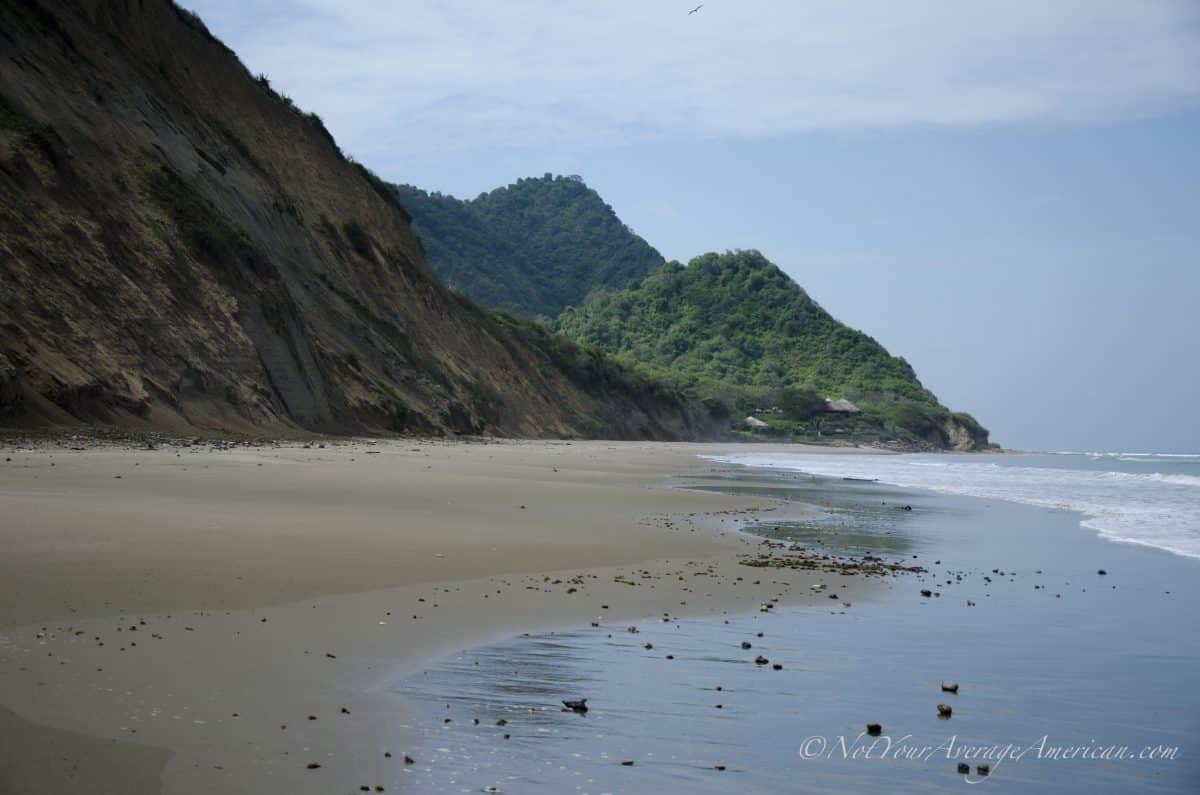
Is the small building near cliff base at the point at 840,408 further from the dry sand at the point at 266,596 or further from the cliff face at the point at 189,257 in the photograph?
the dry sand at the point at 266,596

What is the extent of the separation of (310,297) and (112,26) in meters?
9.93

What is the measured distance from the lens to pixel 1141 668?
6.09 m

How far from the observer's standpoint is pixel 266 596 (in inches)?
268

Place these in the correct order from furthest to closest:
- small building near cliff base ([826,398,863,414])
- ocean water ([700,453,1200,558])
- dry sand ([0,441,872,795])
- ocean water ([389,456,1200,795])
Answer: small building near cliff base ([826,398,863,414]) < ocean water ([700,453,1200,558]) < ocean water ([389,456,1200,795]) < dry sand ([0,441,872,795])

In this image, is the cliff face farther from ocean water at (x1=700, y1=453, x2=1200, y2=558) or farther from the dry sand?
ocean water at (x1=700, y1=453, x2=1200, y2=558)

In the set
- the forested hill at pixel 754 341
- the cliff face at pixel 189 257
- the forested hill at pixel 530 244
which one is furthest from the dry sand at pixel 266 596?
the forested hill at pixel 530 244

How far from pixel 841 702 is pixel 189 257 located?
24.4 meters

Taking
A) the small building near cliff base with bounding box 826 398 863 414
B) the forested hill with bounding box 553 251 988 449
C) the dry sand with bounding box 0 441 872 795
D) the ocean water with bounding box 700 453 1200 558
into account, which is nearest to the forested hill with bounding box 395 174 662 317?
the forested hill with bounding box 553 251 988 449

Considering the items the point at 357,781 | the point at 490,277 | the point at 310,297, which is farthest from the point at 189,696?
the point at 490,277

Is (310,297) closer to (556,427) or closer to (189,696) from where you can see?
(556,427)

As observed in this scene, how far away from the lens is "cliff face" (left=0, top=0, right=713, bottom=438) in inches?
803

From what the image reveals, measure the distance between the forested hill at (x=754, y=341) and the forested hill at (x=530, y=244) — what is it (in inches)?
590

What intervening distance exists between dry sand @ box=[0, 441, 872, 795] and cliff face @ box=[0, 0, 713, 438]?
6.01 metres

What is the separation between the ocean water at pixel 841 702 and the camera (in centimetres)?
413
